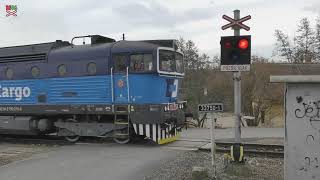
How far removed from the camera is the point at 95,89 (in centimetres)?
1495

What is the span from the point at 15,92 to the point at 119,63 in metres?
5.06

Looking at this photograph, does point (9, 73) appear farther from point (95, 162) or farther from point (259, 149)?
point (259, 149)

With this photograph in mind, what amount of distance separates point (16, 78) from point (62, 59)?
2.43 meters

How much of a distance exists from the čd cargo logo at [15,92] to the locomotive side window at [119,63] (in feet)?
13.4

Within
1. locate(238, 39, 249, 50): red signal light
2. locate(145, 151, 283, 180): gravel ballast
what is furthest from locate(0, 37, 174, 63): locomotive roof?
locate(238, 39, 249, 50): red signal light

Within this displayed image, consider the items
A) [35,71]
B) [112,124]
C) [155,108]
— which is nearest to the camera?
[155,108]

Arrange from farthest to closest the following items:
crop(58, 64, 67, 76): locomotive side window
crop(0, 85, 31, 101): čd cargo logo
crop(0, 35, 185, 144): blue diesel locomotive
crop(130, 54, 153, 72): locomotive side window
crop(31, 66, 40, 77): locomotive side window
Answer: crop(0, 85, 31, 101): čd cargo logo < crop(31, 66, 40, 77): locomotive side window < crop(58, 64, 67, 76): locomotive side window < crop(0, 35, 185, 144): blue diesel locomotive < crop(130, 54, 153, 72): locomotive side window

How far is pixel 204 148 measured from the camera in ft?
44.2

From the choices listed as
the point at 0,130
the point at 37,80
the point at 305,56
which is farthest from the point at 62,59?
the point at 305,56

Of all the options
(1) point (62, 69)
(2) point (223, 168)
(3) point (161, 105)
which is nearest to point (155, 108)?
(3) point (161, 105)

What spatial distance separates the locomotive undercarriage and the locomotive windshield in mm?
1391

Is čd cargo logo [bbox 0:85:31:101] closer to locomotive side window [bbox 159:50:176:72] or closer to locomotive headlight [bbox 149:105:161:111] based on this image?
locomotive headlight [bbox 149:105:161:111]

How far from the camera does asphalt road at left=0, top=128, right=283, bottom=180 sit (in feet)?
34.6

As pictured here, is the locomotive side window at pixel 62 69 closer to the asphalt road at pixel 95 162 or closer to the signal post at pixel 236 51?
the asphalt road at pixel 95 162
